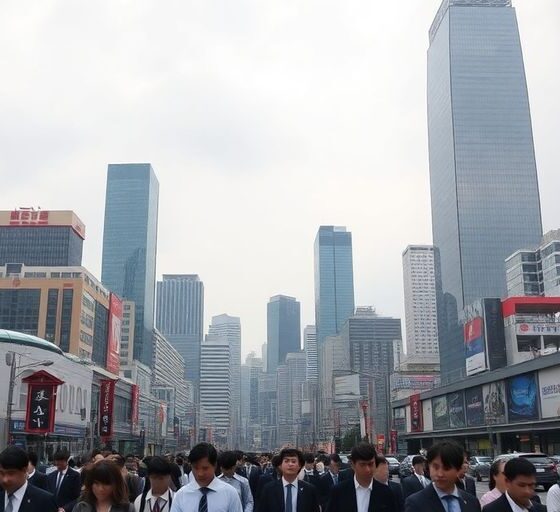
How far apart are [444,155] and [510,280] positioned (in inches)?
1487

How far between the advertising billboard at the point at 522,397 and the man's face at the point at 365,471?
49.7m

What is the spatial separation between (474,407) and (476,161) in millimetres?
104887

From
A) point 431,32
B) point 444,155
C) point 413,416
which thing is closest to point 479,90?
point 444,155

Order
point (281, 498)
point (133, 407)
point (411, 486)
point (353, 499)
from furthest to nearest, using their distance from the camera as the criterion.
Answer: point (133, 407)
point (411, 486)
point (281, 498)
point (353, 499)

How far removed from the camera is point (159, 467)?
7.19 m

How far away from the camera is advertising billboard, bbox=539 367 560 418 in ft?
162

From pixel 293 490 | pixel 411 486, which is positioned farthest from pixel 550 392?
pixel 293 490

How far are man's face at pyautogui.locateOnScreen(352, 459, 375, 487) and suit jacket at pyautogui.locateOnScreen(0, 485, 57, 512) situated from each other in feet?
8.89

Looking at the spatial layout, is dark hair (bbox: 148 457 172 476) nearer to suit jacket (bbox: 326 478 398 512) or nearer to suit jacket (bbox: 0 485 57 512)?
suit jacket (bbox: 0 485 57 512)

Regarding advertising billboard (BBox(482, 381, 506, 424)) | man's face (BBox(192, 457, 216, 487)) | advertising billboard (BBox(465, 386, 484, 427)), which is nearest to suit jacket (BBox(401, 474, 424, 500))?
man's face (BBox(192, 457, 216, 487))

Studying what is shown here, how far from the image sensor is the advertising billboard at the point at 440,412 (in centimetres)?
7475

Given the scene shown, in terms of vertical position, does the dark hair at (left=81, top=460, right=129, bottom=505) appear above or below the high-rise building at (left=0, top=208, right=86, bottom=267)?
below

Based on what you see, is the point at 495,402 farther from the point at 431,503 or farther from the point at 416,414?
the point at 431,503

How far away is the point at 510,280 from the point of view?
146 metres
